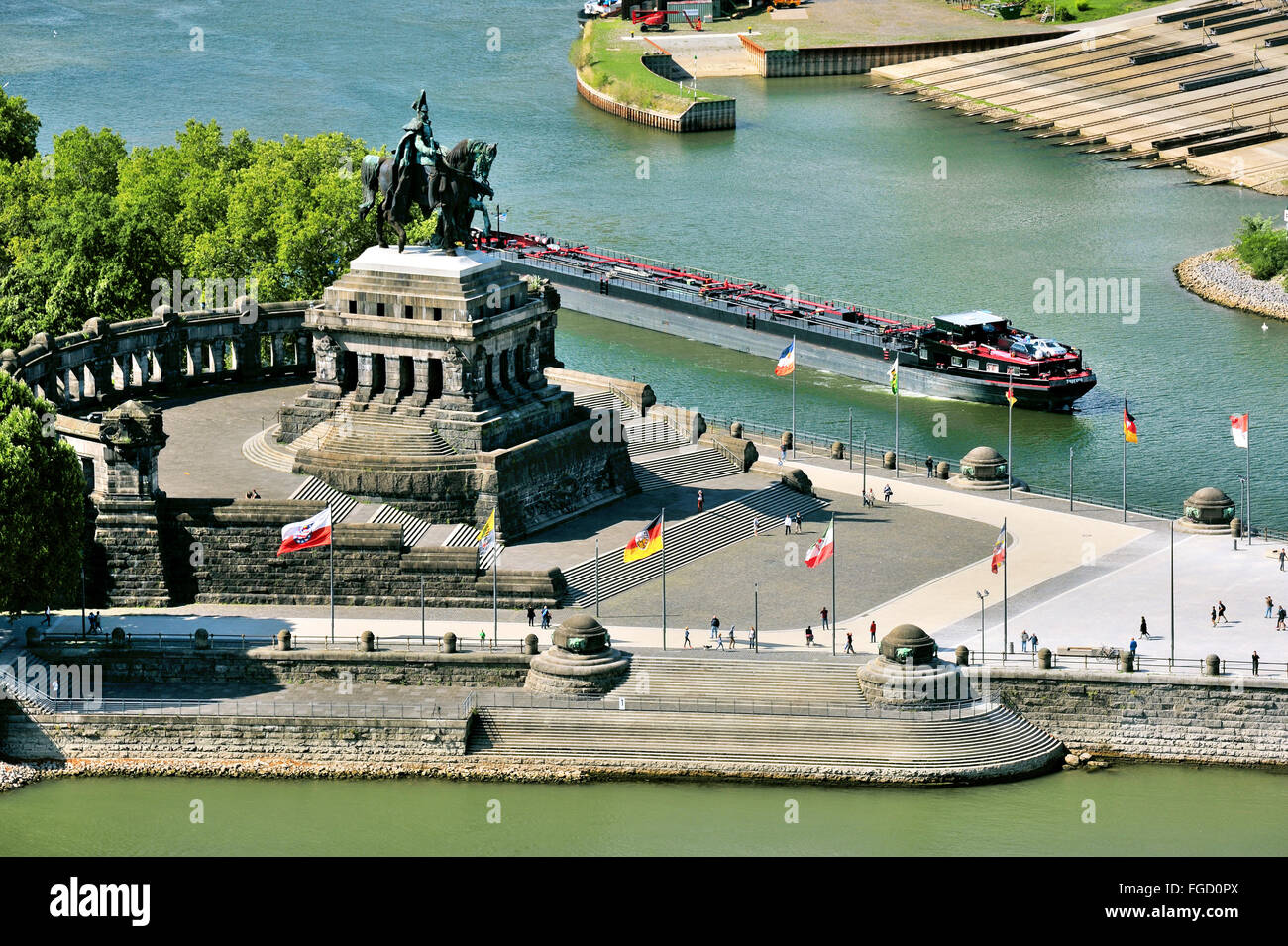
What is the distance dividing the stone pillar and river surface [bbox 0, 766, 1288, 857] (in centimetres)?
2053

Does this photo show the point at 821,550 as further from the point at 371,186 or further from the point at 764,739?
the point at 371,186

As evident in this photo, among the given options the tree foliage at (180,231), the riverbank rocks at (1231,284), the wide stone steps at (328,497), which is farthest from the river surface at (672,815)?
the riverbank rocks at (1231,284)

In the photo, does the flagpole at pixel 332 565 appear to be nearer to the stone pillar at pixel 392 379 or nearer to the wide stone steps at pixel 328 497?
the wide stone steps at pixel 328 497

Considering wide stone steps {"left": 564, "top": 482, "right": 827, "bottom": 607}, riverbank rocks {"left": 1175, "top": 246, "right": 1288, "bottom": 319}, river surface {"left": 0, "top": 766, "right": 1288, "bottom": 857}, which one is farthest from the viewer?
riverbank rocks {"left": 1175, "top": 246, "right": 1288, "bottom": 319}

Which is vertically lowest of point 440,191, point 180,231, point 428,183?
point 180,231

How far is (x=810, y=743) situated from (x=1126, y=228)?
4032 inches

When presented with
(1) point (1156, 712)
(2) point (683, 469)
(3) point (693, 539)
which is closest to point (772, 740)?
(1) point (1156, 712)

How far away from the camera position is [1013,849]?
3597 inches

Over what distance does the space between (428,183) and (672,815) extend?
32.3 meters

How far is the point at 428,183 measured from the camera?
369 ft

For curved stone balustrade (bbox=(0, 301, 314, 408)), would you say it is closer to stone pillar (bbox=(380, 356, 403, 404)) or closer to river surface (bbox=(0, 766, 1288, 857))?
stone pillar (bbox=(380, 356, 403, 404))

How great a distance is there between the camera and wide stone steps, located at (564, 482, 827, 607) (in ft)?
349

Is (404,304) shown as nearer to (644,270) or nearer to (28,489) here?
(28,489)

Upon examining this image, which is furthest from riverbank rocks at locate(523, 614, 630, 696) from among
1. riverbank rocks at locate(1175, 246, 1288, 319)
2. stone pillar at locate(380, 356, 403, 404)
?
riverbank rocks at locate(1175, 246, 1288, 319)
